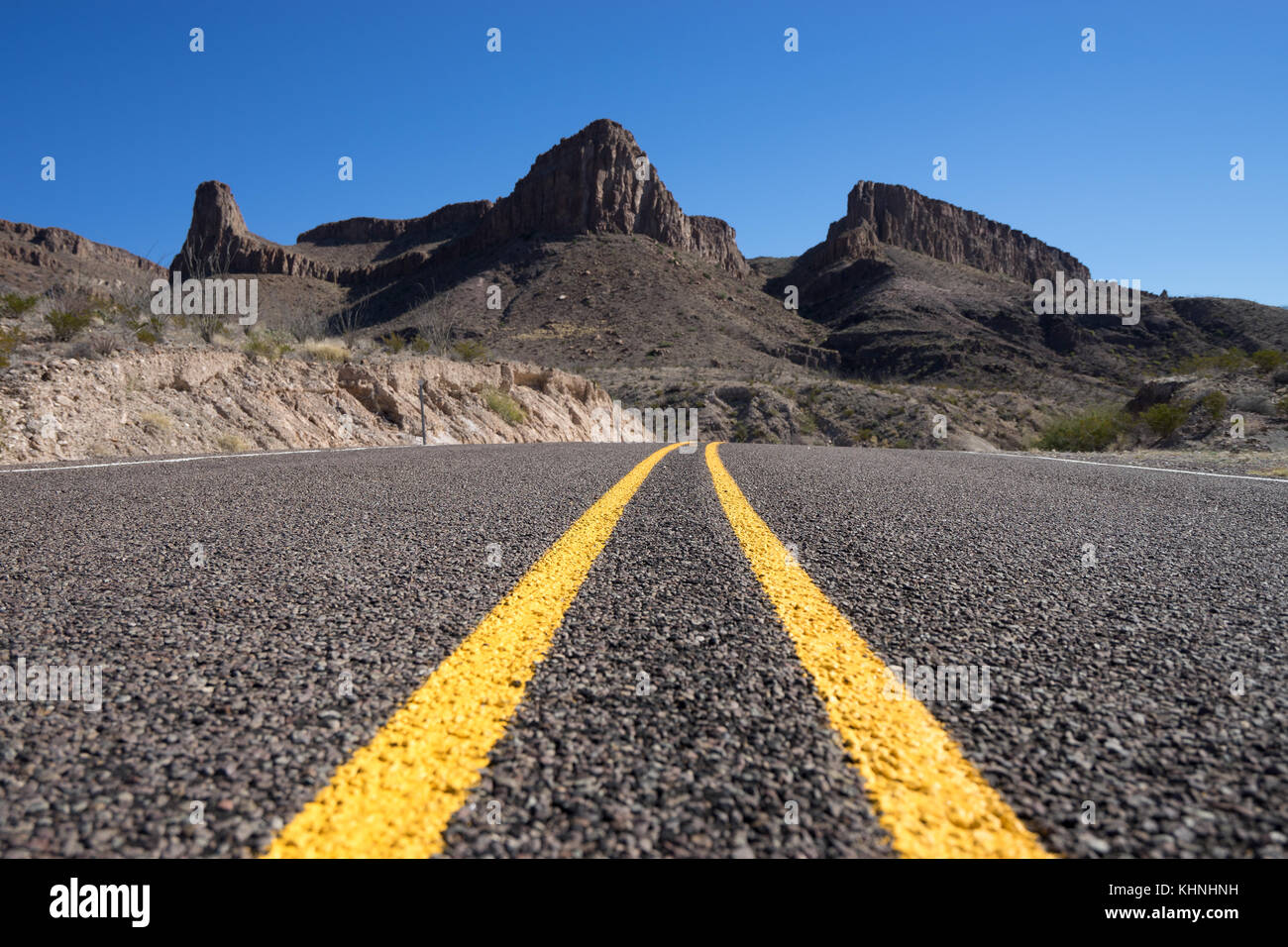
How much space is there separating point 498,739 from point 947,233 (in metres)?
113

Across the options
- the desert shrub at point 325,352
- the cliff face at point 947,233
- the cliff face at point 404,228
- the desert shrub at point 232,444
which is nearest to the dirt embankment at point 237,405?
the desert shrub at point 232,444

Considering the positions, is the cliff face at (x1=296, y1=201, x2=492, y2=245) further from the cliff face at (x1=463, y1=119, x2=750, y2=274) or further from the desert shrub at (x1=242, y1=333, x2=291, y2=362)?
the desert shrub at (x1=242, y1=333, x2=291, y2=362)

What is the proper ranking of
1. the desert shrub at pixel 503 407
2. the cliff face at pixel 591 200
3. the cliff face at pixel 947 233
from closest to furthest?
the desert shrub at pixel 503 407, the cliff face at pixel 591 200, the cliff face at pixel 947 233

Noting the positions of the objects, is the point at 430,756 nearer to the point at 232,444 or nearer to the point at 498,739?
the point at 498,739

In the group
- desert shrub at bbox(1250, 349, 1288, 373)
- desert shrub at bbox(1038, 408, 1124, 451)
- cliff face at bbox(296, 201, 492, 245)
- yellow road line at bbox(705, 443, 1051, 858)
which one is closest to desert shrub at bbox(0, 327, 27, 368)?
yellow road line at bbox(705, 443, 1051, 858)

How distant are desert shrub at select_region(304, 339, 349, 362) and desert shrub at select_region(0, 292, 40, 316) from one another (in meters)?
4.33

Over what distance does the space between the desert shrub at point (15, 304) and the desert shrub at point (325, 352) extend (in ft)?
14.2

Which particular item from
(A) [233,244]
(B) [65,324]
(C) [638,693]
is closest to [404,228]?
(A) [233,244]

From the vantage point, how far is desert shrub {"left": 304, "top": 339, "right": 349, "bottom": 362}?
13.8 m

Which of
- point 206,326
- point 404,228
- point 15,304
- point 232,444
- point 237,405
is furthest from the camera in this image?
point 404,228

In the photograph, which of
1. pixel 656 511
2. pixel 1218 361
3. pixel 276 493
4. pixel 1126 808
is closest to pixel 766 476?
pixel 656 511

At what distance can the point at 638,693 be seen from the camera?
4.26 feet

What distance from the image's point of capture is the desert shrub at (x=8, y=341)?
835 centimetres

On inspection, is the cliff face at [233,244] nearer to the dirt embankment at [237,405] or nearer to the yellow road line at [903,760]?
the dirt embankment at [237,405]
